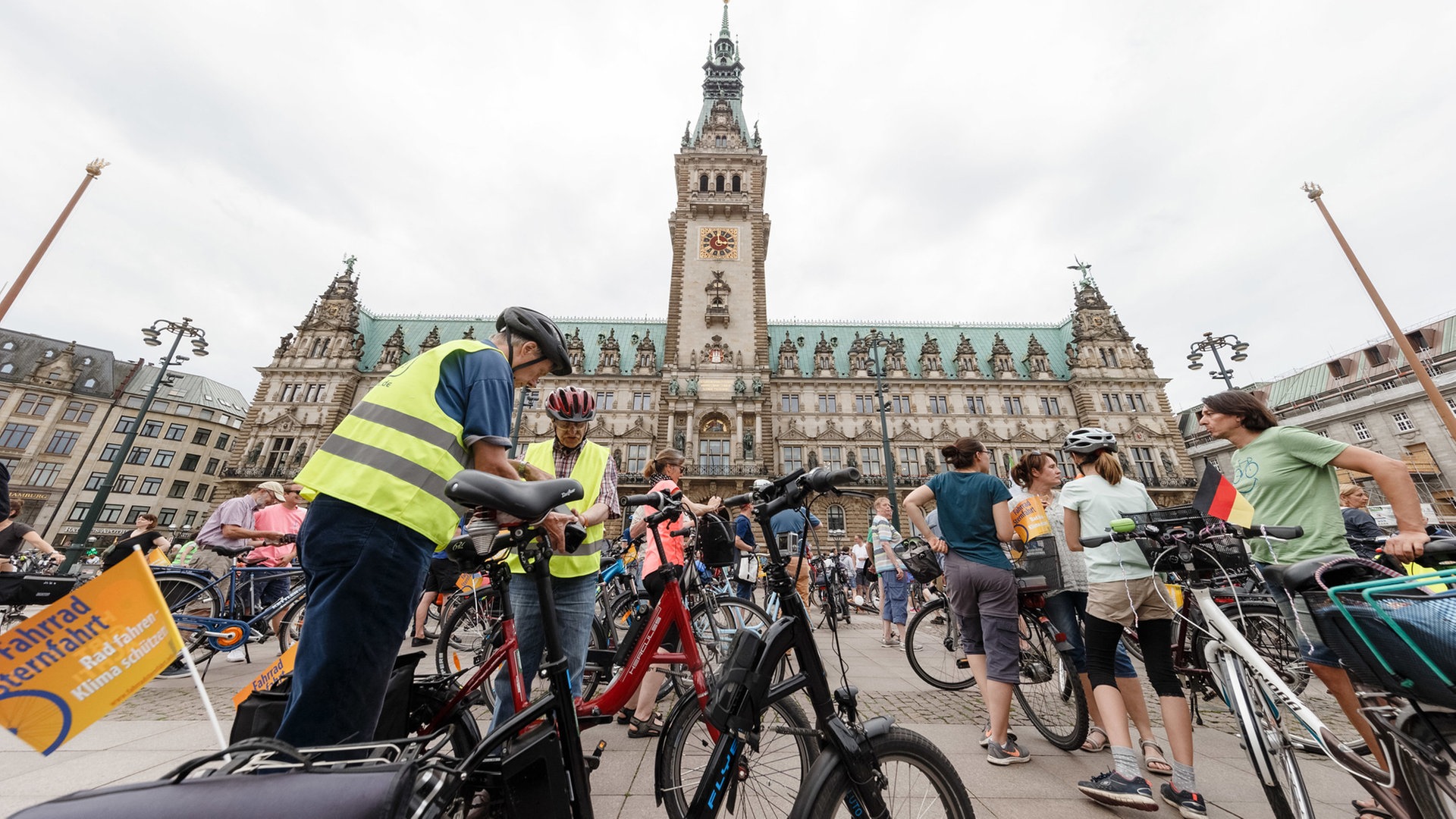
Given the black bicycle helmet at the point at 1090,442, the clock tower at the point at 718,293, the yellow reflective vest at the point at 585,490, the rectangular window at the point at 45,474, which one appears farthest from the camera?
the rectangular window at the point at 45,474

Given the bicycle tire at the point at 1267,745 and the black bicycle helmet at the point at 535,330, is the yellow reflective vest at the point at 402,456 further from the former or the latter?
the bicycle tire at the point at 1267,745

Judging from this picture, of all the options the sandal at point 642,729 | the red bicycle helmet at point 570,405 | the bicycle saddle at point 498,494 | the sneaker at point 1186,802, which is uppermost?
the red bicycle helmet at point 570,405

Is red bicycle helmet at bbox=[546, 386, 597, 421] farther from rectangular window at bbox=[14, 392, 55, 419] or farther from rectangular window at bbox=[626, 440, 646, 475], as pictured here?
rectangular window at bbox=[14, 392, 55, 419]

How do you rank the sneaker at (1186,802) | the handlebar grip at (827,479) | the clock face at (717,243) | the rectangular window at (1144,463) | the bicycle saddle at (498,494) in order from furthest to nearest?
1. the clock face at (717,243)
2. the rectangular window at (1144,463)
3. the sneaker at (1186,802)
4. the handlebar grip at (827,479)
5. the bicycle saddle at (498,494)

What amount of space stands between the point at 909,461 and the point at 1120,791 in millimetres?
33076

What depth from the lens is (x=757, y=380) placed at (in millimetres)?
32562

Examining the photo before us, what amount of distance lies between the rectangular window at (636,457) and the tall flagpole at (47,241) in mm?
24183

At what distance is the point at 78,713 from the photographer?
1.47m

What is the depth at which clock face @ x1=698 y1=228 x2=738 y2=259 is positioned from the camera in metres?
36.4

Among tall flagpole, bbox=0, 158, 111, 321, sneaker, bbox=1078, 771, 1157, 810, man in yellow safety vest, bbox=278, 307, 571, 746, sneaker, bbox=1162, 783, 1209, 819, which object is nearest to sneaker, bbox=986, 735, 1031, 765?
sneaker, bbox=1078, 771, 1157, 810

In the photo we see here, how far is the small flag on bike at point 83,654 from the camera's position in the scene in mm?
1393

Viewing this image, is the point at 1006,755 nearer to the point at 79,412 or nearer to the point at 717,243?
the point at 717,243

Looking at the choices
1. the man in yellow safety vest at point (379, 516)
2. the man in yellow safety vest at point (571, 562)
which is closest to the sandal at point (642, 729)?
the man in yellow safety vest at point (571, 562)

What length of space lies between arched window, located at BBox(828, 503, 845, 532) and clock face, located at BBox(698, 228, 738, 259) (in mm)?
18492
